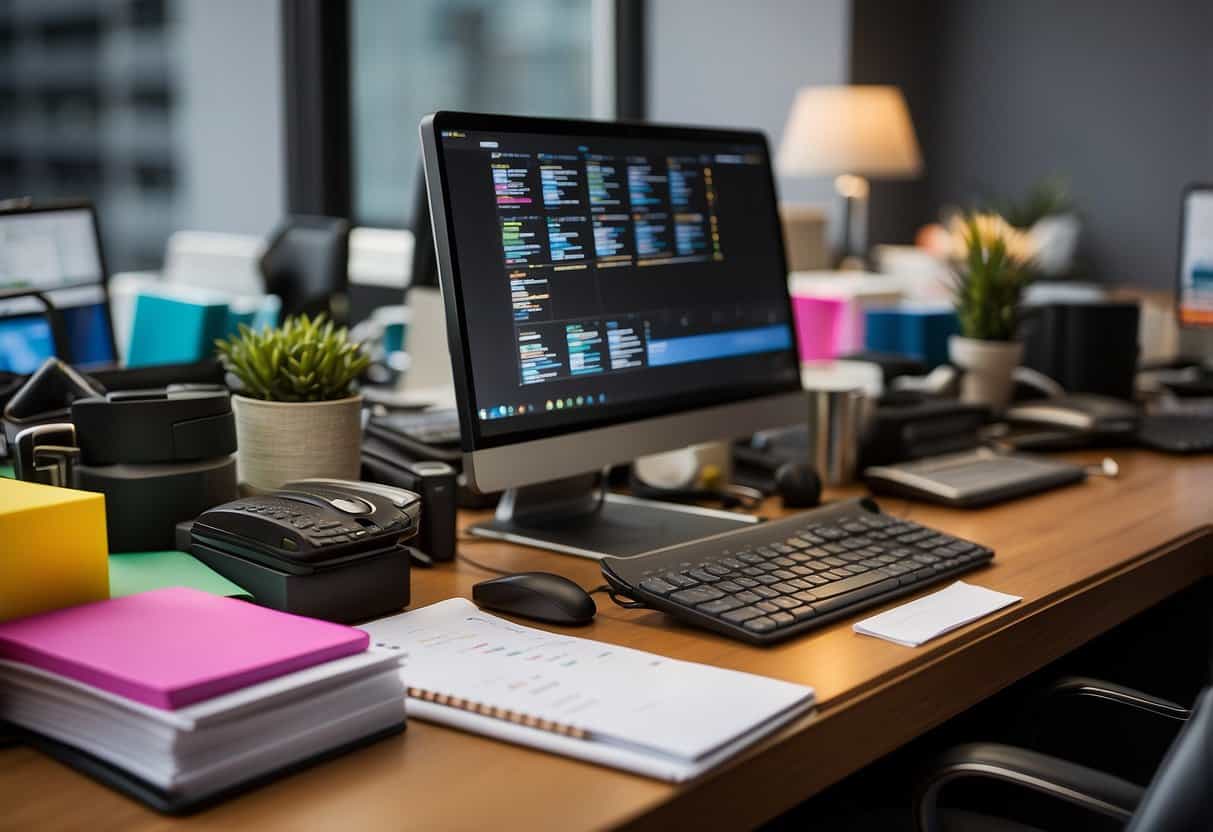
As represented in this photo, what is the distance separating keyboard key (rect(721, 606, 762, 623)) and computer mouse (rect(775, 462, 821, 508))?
528 mm

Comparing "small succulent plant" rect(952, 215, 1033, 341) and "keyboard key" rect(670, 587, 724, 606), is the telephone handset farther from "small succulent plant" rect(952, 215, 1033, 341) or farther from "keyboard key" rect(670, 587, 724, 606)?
"small succulent plant" rect(952, 215, 1033, 341)

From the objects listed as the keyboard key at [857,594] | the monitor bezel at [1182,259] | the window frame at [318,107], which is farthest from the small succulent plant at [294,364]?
the window frame at [318,107]

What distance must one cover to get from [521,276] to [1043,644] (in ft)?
2.16

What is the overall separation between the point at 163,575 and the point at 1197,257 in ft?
7.83

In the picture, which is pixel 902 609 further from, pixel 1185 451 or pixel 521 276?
pixel 1185 451

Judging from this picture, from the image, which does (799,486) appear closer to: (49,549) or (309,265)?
(49,549)

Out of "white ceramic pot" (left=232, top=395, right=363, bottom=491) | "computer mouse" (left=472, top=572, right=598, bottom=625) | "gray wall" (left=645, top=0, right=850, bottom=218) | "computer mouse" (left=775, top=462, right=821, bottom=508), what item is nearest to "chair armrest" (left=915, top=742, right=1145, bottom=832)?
"computer mouse" (left=472, top=572, right=598, bottom=625)

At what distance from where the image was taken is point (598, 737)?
0.95 metres

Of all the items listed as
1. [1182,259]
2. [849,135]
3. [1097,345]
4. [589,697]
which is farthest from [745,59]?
[589,697]

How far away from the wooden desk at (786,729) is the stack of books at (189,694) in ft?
0.06

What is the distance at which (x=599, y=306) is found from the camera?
1.51 metres

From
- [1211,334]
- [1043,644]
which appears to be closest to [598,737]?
[1043,644]

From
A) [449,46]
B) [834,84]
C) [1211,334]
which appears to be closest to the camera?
[1211,334]

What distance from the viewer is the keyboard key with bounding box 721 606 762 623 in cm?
120
